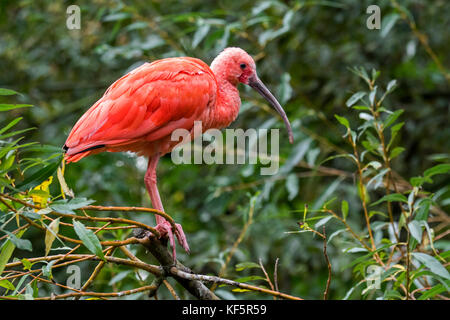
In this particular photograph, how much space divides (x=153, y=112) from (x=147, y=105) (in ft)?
0.17

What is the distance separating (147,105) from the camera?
321cm

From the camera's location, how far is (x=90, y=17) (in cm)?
571

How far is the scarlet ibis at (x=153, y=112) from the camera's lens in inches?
120

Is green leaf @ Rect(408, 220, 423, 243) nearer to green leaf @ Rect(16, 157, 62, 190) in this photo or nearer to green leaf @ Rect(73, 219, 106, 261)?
green leaf @ Rect(73, 219, 106, 261)

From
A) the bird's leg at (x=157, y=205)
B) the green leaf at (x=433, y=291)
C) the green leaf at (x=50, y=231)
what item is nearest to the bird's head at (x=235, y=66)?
the bird's leg at (x=157, y=205)

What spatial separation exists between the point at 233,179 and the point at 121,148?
6.10 feet

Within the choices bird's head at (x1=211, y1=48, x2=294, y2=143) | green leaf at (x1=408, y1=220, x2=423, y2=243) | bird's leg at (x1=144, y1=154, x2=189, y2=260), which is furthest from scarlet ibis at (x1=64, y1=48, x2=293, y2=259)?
green leaf at (x1=408, y1=220, x2=423, y2=243)

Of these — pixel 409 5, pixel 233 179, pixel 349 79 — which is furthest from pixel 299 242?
pixel 409 5

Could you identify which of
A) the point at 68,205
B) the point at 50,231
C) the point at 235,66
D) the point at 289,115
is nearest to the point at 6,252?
the point at 50,231

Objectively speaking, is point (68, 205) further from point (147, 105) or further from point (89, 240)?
point (147, 105)

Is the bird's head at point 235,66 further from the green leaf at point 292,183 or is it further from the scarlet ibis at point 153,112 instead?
the green leaf at point 292,183

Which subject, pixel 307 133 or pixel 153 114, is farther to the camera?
pixel 307 133
